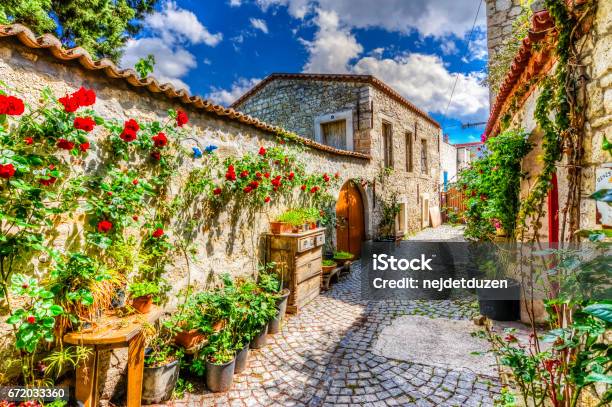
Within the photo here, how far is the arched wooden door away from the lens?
7.64m

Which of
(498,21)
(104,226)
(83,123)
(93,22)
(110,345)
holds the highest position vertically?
(93,22)

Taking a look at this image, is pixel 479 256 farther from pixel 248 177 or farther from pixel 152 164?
pixel 152 164

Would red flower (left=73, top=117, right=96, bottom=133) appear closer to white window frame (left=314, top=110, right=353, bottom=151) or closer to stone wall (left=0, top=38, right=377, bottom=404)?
stone wall (left=0, top=38, right=377, bottom=404)

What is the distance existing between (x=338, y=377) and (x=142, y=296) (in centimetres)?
Result: 209

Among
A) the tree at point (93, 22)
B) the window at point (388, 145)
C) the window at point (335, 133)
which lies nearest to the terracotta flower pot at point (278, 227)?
the window at point (335, 133)

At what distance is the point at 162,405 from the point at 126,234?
62.9 inches

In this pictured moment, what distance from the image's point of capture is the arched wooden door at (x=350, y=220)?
764 cm

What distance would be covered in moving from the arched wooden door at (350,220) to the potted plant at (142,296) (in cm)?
506

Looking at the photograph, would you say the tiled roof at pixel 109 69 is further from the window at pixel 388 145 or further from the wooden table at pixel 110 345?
the window at pixel 388 145

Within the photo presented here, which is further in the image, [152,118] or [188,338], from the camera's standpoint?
[152,118]

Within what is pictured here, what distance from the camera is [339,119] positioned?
29.1 ft

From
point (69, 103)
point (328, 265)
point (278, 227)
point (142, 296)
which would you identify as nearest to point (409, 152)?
point (328, 265)

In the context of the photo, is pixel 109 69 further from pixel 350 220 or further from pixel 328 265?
pixel 350 220

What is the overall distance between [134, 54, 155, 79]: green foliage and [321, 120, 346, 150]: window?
6.65m
